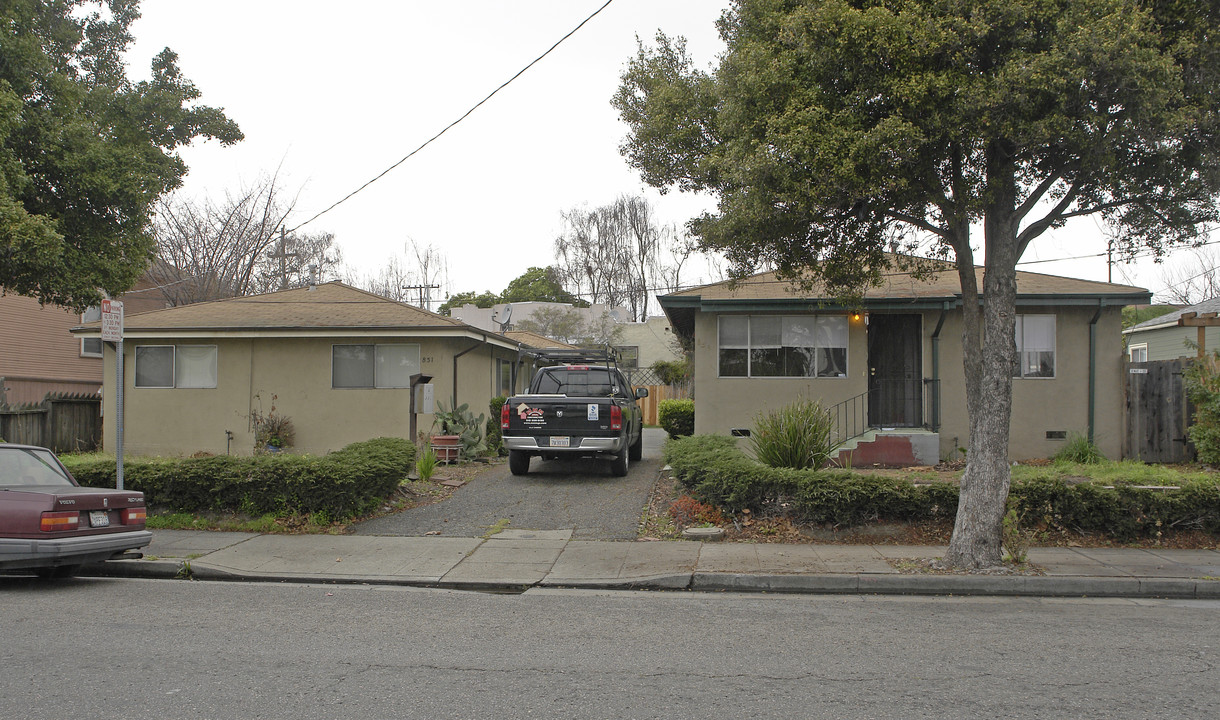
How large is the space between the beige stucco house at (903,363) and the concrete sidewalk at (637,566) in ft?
20.0

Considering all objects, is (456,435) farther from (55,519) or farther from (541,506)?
(55,519)

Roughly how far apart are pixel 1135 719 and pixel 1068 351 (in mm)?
12460

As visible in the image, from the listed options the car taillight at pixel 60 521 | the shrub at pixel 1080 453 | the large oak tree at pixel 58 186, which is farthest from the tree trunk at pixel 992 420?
the large oak tree at pixel 58 186

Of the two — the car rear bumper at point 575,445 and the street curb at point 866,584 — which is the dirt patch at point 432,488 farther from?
the street curb at point 866,584

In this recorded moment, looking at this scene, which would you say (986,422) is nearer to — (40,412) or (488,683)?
(488,683)

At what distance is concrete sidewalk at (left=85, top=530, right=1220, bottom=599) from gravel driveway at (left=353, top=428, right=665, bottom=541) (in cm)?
49

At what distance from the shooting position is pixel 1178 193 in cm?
846

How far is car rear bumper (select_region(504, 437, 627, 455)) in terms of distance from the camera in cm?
1288

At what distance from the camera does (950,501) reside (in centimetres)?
927

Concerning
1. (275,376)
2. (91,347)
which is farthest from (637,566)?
(91,347)

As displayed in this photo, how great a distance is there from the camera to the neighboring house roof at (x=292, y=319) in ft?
53.9

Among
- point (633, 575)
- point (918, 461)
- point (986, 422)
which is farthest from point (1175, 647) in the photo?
point (918, 461)

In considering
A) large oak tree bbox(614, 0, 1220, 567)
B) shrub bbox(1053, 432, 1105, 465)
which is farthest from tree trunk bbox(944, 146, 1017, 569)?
shrub bbox(1053, 432, 1105, 465)

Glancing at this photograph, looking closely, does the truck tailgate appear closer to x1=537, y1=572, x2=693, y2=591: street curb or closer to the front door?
x1=537, y1=572, x2=693, y2=591: street curb
